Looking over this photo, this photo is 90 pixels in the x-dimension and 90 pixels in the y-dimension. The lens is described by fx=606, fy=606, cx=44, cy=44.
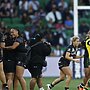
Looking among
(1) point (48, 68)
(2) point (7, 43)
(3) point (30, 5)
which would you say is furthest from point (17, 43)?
(3) point (30, 5)

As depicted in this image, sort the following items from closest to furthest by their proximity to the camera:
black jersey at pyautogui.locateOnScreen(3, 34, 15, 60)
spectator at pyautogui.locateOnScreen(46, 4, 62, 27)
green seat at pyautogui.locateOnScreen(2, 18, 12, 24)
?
black jersey at pyautogui.locateOnScreen(3, 34, 15, 60), spectator at pyautogui.locateOnScreen(46, 4, 62, 27), green seat at pyautogui.locateOnScreen(2, 18, 12, 24)

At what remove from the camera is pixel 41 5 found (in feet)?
111

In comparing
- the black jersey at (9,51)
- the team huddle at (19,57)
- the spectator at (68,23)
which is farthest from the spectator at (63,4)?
the black jersey at (9,51)

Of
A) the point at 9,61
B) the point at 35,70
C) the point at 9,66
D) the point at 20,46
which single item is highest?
the point at 20,46

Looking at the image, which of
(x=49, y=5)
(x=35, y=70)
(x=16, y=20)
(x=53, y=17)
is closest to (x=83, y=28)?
(x=53, y=17)

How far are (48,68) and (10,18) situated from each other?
537 cm

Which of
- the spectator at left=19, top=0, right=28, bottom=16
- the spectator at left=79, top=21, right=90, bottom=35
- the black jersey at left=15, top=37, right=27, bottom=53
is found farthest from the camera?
the spectator at left=19, top=0, right=28, bottom=16

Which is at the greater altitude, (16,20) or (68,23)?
(16,20)

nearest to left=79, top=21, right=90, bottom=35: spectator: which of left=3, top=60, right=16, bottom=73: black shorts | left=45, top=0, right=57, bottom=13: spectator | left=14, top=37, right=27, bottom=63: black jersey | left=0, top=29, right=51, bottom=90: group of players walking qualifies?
left=45, top=0, right=57, bottom=13: spectator

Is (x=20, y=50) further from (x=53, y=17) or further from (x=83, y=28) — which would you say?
(x=53, y=17)

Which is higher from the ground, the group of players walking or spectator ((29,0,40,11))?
spectator ((29,0,40,11))

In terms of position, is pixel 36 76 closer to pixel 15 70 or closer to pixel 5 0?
pixel 15 70

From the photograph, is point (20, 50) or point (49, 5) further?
point (49, 5)

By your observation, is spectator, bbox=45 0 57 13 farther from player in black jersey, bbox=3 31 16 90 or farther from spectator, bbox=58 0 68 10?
player in black jersey, bbox=3 31 16 90
